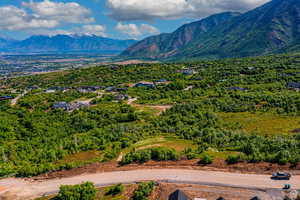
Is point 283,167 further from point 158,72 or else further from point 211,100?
point 158,72

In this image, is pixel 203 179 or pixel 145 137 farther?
pixel 145 137

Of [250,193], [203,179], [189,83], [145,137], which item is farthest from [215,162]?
[189,83]

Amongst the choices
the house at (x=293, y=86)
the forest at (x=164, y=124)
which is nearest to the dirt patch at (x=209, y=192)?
the forest at (x=164, y=124)

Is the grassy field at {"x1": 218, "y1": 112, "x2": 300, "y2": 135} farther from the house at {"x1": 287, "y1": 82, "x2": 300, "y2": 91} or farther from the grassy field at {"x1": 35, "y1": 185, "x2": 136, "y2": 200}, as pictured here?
the grassy field at {"x1": 35, "y1": 185, "x2": 136, "y2": 200}

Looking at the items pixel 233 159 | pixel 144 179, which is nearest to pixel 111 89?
pixel 144 179

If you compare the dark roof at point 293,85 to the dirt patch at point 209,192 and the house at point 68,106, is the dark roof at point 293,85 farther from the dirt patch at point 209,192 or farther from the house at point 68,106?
the house at point 68,106

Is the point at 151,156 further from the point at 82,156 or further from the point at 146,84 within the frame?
the point at 146,84

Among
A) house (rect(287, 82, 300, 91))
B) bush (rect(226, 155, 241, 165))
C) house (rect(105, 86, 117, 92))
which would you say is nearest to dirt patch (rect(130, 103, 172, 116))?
house (rect(105, 86, 117, 92))

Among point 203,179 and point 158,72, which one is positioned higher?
point 158,72
